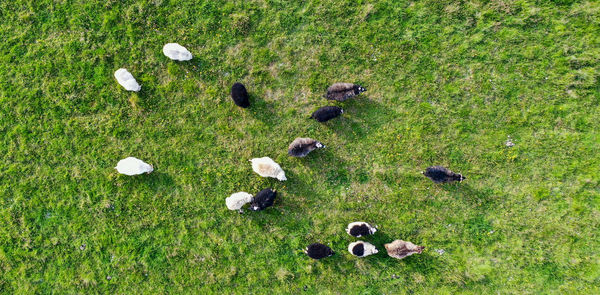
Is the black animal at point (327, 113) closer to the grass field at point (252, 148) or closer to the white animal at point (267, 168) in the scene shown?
the grass field at point (252, 148)

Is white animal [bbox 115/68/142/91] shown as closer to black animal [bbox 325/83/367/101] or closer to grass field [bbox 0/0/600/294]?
grass field [bbox 0/0/600/294]

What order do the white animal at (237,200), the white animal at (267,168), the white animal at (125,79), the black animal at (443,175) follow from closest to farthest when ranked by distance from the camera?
the black animal at (443,175)
the white animal at (267,168)
the white animal at (237,200)
the white animal at (125,79)

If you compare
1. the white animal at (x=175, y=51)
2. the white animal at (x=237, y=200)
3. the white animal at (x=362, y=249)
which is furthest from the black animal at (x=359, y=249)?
the white animal at (x=175, y=51)

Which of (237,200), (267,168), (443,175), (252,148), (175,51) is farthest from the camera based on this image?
(252,148)

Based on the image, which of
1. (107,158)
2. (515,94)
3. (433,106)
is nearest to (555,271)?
(515,94)

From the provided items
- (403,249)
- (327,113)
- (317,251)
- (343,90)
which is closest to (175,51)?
(327,113)

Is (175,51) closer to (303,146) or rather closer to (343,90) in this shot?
(303,146)

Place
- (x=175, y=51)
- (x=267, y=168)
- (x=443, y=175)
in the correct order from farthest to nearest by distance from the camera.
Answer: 1. (x=175, y=51)
2. (x=267, y=168)
3. (x=443, y=175)
